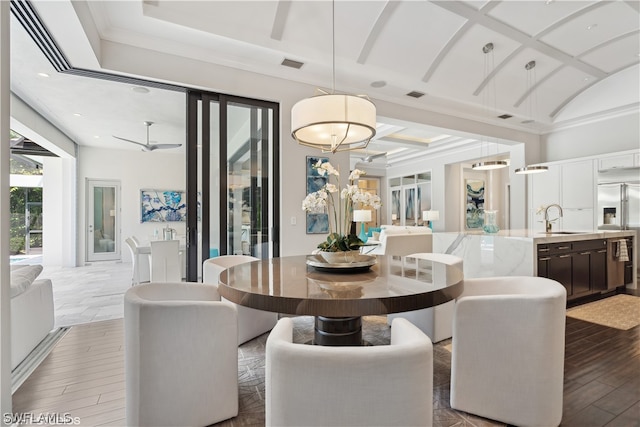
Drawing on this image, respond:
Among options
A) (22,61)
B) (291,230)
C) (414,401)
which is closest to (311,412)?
(414,401)

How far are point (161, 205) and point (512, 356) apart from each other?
871cm

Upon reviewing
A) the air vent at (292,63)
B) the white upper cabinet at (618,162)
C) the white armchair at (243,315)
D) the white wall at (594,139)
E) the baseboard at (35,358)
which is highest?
the air vent at (292,63)

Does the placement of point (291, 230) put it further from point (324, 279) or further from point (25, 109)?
point (25, 109)

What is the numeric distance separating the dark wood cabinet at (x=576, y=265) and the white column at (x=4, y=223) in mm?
4533

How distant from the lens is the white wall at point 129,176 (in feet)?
25.0

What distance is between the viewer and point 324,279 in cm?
175

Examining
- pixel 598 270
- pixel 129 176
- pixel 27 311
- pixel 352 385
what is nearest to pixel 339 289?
pixel 352 385

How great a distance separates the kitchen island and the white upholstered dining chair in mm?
3809

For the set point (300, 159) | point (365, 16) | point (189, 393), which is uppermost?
point (365, 16)

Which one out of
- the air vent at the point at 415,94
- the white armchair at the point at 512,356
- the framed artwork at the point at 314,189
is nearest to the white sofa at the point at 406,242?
the framed artwork at the point at 314,189

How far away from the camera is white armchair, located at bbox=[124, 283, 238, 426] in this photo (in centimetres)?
141

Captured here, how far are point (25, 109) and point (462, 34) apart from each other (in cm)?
666

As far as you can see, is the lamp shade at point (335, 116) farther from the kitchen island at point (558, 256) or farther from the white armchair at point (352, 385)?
the kitchen island at point (558, 256)

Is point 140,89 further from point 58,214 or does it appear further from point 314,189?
point 58,214
